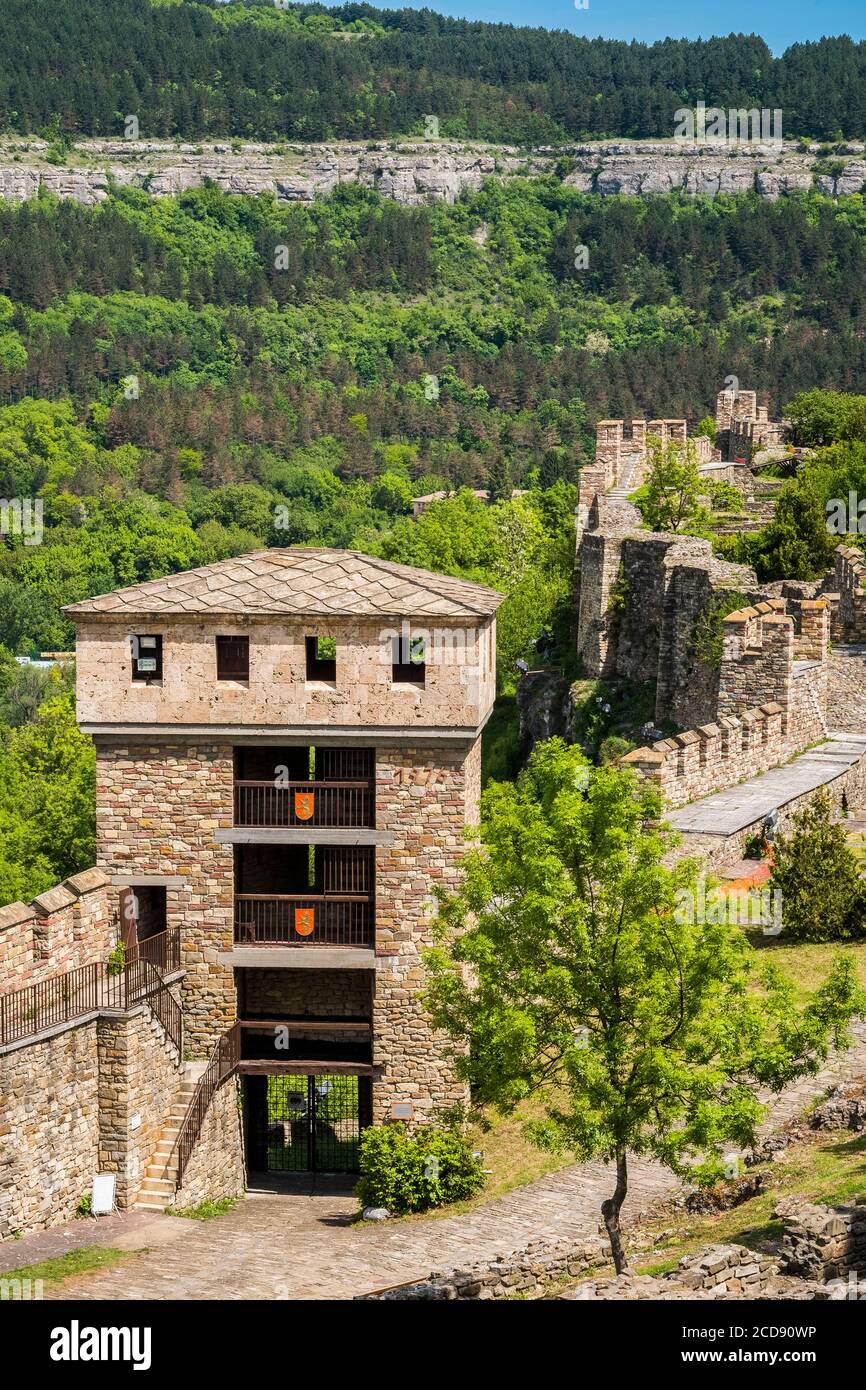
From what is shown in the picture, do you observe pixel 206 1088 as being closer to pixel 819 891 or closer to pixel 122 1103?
pixel 122 1103

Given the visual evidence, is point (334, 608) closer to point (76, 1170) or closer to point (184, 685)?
point (184, 685)

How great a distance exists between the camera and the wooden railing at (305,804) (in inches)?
1032

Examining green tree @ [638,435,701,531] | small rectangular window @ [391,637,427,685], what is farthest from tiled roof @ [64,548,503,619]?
green tree @ [638,435,701,531]

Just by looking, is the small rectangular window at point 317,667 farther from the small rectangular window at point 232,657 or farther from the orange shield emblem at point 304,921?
the orange shield emblem at point 304,921

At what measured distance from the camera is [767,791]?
3238 cm

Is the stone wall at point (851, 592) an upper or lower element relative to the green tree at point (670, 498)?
lower

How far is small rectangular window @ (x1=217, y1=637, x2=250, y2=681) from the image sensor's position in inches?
1038

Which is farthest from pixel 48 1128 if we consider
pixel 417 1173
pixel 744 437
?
pixel 744 437

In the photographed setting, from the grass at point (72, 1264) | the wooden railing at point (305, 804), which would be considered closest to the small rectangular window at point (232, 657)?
the wooden railing at point (305, 804)

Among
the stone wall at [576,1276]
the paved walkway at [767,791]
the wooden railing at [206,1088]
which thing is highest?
the paved walkway at [767,791]

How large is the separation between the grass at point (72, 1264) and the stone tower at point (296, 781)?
13.9 feet

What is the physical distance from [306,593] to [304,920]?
12.9ft
